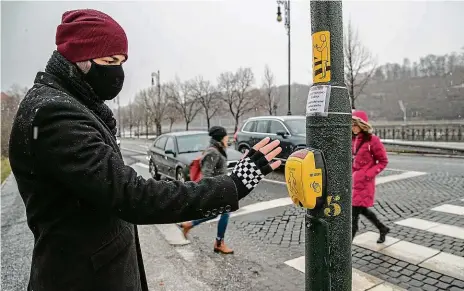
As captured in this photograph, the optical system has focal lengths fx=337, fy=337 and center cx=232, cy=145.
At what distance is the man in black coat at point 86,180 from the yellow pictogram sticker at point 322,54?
1.74 feet

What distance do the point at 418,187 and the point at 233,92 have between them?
109 feet

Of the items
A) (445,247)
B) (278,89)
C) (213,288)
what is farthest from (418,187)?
(278,89)

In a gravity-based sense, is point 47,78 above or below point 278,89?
below

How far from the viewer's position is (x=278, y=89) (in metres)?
40.1

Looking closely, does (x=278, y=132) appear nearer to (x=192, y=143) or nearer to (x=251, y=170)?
(x=192, y=143)

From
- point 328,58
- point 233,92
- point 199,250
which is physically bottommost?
point 199,250

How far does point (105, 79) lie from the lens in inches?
61.3

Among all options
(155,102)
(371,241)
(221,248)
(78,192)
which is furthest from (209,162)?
(155,102)

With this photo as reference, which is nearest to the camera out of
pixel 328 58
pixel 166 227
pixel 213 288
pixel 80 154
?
pixel 80 154

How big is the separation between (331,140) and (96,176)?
3.84ft

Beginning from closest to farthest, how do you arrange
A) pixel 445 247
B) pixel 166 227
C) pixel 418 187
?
pixel 445 247, pixel 166 227, pixel 418 187

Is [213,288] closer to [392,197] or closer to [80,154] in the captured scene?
[80,154]

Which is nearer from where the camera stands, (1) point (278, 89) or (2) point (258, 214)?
(2) point (258, 214)

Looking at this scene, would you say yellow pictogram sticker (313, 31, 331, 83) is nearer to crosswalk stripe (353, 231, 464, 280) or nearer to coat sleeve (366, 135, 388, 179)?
coat sleeve (366, 135, 388, 179)
